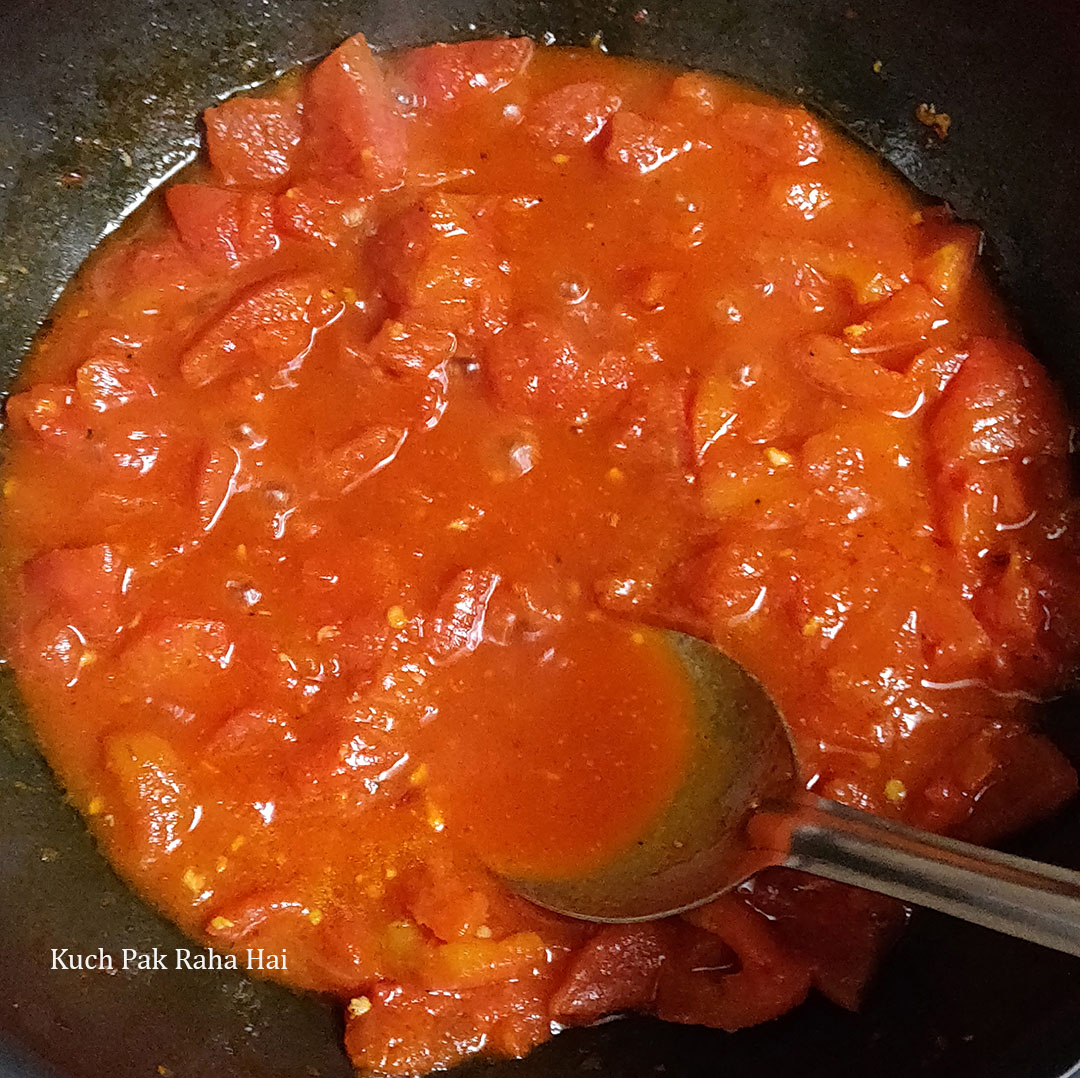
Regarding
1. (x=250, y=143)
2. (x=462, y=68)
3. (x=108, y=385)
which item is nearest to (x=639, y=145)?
(x=462, y=68)

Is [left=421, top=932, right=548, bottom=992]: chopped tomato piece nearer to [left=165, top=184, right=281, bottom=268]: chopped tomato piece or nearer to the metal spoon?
the metal spoon

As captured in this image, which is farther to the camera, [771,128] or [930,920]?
[771,128]

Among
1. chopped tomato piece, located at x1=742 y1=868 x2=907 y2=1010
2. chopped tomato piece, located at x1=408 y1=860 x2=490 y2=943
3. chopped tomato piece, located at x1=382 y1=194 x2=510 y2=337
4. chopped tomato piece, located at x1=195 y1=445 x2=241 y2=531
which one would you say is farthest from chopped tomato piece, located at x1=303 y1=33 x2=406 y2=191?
chopped tomato piece, located at x1=742 y1=868 x2=907 y2=1010

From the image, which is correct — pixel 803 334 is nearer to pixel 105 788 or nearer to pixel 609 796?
pixel 609 796

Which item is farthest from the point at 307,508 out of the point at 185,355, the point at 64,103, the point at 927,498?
the point at 927,498

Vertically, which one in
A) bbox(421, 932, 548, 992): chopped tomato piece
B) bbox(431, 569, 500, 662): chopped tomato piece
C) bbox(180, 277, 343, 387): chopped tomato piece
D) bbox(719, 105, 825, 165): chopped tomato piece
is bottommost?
bbox(421, 932, 548, 992): chopped tomato piece

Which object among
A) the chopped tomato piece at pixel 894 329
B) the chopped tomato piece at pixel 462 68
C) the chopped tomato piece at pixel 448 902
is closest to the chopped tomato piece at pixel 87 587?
the chopped tomato piece at pixel 448 902
